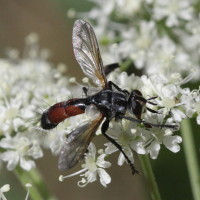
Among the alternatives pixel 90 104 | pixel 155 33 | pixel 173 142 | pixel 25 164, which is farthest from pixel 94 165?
pixel 155 33

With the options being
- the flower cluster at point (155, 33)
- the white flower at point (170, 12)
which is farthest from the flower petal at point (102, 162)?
the white flower at point (170, 12)

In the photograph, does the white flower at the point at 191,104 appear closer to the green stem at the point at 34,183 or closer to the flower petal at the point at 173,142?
the flower petal at the point at 173,142

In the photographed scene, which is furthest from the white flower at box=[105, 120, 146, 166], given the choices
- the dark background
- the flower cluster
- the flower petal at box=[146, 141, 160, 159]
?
the dark background

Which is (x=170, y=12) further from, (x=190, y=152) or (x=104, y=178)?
(x=104, y=178)

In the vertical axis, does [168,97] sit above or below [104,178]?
above

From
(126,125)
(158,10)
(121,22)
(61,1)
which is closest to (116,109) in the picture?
(126,125)

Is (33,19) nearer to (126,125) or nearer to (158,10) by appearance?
(158,10)

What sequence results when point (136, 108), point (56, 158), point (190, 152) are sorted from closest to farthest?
point (136, 108) < point (190, 152) < point (56, 158)

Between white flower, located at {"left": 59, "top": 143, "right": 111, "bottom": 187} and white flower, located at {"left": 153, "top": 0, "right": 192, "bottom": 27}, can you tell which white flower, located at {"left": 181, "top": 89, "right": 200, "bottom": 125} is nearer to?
white flower, located at {"left": 59, "top": 143, "right": 111, "bottom": 187}
